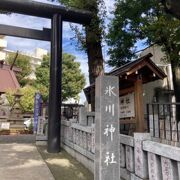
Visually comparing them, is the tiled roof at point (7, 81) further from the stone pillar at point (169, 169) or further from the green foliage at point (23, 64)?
the stone pillar at point (169, 169)

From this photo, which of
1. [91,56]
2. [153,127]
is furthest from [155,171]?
[91,56]

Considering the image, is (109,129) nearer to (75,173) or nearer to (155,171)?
(155,171)

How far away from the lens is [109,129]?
181 inches

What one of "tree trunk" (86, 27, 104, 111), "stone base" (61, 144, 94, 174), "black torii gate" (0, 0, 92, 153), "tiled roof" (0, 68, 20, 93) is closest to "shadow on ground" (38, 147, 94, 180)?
"stone base" (61, 144, 94, 174)

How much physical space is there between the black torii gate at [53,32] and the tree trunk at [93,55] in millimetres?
652

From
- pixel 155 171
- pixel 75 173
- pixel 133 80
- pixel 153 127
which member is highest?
pixel 133 80

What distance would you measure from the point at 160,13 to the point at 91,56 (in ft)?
10.7

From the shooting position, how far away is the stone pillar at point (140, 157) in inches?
183

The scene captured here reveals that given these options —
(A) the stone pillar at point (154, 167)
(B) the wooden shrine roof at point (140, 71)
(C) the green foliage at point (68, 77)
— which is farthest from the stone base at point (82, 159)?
(C) the green foliage at point (68, 77)

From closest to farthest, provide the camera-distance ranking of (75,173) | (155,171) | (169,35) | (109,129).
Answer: (155,171)
(109,129)
(75,173)
(169,35)

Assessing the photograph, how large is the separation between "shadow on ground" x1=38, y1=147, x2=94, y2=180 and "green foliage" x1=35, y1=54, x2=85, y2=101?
24.0 meters

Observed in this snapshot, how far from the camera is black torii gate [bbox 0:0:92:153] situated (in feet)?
31.9

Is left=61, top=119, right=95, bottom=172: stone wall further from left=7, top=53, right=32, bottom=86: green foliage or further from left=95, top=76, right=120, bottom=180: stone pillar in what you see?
left=7, top=53, right=32, bottom=86: green foliage

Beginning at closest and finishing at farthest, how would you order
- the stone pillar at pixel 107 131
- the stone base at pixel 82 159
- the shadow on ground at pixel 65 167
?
the stone pillar at pixel 107 131 → the shadow on ground at pixel 65 167 → the stone base at pixel 82 159
